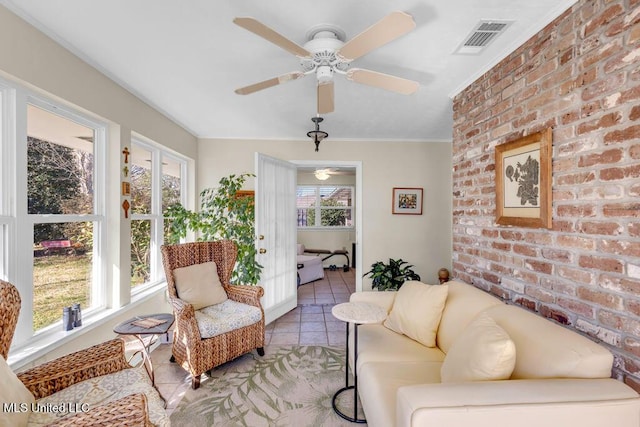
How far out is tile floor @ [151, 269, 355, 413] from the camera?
238 centimetres

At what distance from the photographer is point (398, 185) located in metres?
4.40

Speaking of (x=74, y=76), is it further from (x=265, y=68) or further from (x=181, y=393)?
(x=181, y=393)

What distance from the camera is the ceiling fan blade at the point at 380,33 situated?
4.04 ft

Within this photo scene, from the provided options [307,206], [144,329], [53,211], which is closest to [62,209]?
[53,211]

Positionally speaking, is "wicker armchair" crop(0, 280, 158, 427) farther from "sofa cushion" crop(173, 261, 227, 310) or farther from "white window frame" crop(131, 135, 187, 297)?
"white window frame" crop(131, 135, 187, 297)

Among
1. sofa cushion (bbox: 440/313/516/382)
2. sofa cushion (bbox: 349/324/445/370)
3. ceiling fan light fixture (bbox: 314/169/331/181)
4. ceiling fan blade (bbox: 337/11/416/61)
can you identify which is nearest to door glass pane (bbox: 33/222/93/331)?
sofa cushion (bbox: 349/324/445/370)

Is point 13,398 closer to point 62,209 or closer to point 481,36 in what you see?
point 62,209

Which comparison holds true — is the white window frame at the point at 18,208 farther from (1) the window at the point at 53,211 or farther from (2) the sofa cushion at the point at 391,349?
(2) the sofa cushion at the point at 391,349

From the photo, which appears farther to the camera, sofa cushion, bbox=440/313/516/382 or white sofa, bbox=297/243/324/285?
white sofa, bbox=297/243/324/285

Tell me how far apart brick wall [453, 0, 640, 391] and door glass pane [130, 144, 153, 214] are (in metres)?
3.16

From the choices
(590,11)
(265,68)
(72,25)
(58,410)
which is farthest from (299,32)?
(58,410)

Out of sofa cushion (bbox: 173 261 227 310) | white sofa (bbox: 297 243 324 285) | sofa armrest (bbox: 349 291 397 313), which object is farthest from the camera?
white sofa (bbox: 297 243 324 285)

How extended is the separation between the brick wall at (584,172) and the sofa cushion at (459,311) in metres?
0.22

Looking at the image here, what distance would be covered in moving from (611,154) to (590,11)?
688mm
